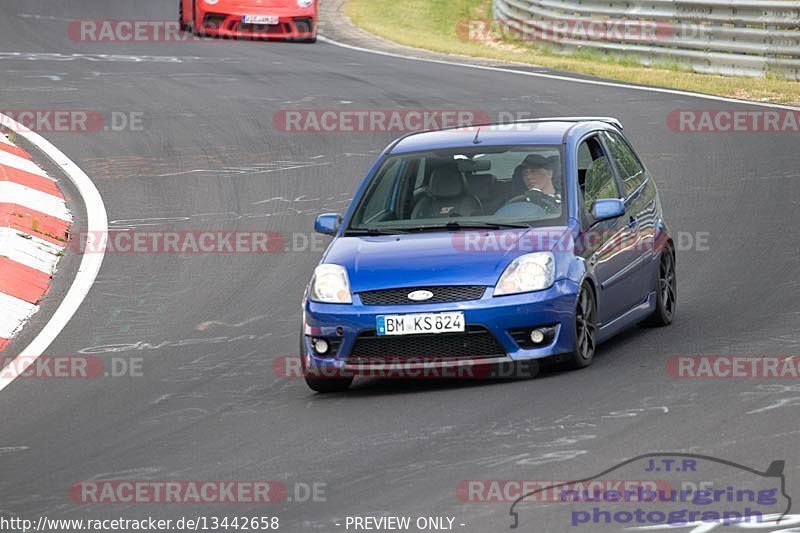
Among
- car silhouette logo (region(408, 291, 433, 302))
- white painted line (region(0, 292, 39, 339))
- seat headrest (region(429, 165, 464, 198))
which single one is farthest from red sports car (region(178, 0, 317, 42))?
car silhouette logo (region(408, 291, 433, 302))

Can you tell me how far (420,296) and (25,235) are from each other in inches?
209

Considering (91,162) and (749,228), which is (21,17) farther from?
(749,228)

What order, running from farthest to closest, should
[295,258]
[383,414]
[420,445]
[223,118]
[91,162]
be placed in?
[223,118]
[91,162]
[295,258]
[383,414]
[420,445]

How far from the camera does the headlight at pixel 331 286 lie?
29.9ft

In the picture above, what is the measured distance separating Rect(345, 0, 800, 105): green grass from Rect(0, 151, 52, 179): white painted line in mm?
9587

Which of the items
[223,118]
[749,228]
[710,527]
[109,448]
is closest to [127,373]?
[109,448]

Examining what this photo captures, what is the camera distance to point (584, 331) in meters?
9.27

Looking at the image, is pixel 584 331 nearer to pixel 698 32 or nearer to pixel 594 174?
pixel 594 174

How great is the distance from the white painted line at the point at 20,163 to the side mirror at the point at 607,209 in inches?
297

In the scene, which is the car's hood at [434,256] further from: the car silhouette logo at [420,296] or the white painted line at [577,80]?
the white painted line at [577,80]

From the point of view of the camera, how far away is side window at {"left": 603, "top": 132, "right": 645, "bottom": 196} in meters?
10.8

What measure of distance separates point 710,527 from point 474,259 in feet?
11.0

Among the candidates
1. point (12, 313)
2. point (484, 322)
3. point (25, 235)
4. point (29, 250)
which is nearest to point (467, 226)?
point (484, 322)

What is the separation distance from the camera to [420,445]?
763cm
